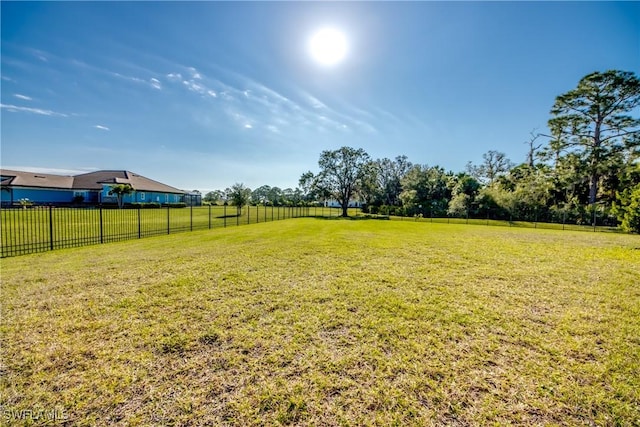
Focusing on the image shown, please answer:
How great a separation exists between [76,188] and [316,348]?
38080 millimetres

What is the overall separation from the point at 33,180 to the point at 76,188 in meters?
3.28

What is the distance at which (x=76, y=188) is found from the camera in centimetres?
2850

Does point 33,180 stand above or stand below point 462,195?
above

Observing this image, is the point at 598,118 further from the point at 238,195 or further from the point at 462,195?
the point at 238,195

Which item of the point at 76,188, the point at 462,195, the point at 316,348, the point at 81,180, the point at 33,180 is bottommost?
the point at 316,348

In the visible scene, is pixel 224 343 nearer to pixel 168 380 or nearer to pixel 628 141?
pixel 168 380

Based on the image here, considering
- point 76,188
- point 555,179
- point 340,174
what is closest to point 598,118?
point 555,179

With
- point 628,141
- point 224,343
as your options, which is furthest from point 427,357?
point 628,141

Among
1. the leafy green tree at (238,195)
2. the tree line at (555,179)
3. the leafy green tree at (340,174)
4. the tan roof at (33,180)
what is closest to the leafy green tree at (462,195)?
the tree line at (555,179)

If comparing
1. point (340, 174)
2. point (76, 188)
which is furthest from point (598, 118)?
point (76, 188)

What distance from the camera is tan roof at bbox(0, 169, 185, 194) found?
24844 millimetres

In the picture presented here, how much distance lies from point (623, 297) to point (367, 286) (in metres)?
4.29

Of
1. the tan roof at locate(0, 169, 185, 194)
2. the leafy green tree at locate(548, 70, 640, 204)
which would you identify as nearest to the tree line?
the leafy green tree at locate(548, 70, 640, 204)

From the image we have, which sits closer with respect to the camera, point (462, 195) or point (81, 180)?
point (462, 195)
